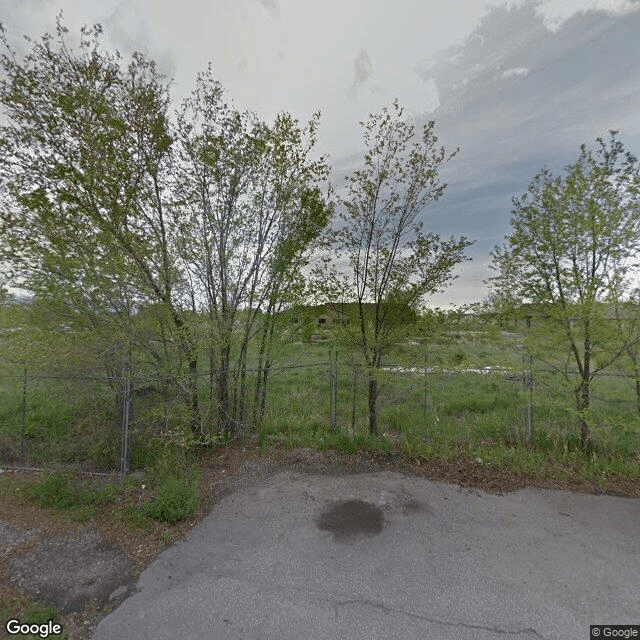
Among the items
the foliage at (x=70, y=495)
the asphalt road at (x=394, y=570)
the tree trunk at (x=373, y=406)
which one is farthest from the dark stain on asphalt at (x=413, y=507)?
the foliage at (x=70, y=495)

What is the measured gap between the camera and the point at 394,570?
295cm

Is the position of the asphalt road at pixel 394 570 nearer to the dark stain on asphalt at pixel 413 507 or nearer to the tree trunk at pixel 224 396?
the dark stain on asphalt at pixel 413 507

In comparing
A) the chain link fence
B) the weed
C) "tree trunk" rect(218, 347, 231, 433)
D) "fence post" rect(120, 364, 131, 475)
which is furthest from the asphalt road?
"fence post" rect(120, 364, 131, 475)

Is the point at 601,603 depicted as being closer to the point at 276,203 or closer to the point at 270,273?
the point at 270,273

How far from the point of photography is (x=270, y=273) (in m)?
5.89

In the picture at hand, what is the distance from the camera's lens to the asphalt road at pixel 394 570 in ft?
7.90

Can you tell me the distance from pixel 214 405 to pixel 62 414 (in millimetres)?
2514

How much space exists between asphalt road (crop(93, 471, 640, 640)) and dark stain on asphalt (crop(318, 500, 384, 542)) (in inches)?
0.7


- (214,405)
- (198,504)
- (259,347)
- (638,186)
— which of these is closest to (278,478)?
(198,504)

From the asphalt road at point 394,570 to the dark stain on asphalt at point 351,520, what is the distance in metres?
0.02

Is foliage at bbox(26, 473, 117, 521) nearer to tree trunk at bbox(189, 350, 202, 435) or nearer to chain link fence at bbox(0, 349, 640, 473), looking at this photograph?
chain link fence at bbox(0, 349, 640, 473)

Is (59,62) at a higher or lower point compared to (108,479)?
higher

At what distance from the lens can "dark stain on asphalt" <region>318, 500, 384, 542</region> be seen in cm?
350

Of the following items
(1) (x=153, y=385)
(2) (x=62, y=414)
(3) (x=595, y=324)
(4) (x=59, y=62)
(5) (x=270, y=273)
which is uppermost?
(4) (x=59, y=62)
